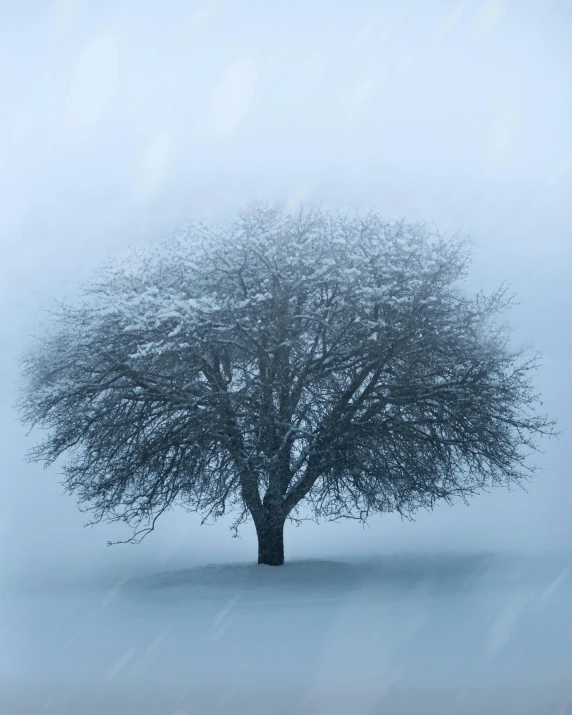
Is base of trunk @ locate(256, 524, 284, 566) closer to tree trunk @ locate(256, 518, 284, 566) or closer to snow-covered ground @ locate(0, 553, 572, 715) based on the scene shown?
tree trunk @ locate(256, 518, 284, 566)

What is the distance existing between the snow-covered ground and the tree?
174cm

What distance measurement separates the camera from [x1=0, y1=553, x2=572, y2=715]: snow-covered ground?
30.2ft

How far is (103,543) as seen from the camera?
24188mm

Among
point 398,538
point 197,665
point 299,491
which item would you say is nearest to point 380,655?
point 197,665

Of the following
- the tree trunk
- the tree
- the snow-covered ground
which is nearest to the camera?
the snow-covered ground

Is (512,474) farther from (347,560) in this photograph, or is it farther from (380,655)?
(380,655)

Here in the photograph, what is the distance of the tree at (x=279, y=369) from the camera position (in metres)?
15.9

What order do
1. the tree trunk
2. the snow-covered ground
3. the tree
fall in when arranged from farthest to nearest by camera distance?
the tree trunk → the tree → the snow-covered ground

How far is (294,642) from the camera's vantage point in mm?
11812

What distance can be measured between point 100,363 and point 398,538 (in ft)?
38.5

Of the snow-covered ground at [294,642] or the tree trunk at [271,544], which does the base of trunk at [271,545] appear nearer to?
the tree trunk at [271,544]

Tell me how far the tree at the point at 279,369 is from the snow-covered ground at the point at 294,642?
1743 millimetres

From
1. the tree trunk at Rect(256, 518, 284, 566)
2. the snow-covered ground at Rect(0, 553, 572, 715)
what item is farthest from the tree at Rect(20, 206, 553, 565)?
the snow-covered ground at Rect(0, 553, 572, 715)

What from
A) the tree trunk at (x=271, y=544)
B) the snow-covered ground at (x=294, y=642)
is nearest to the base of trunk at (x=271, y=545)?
the tree trunk at (x=271, y=544)
